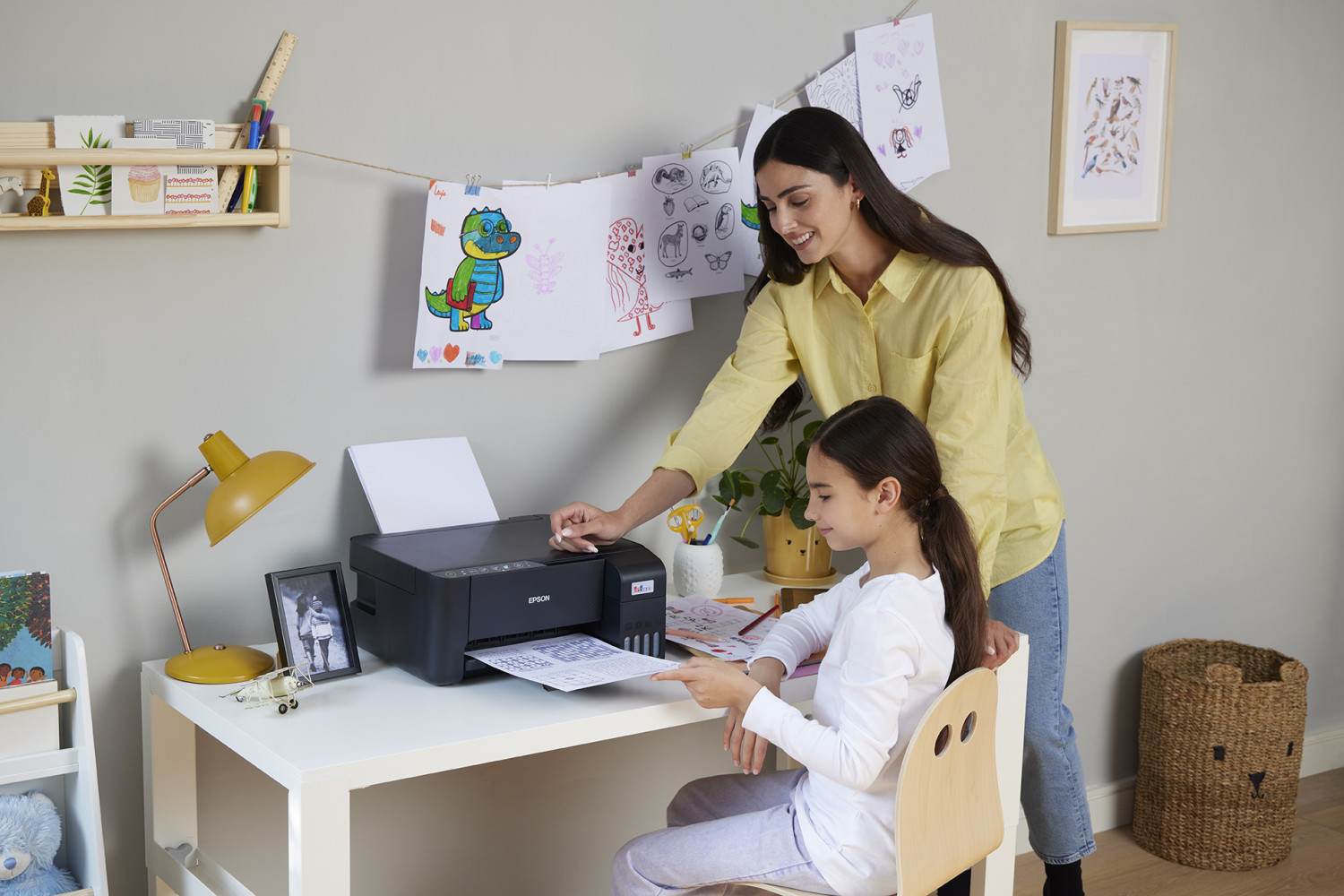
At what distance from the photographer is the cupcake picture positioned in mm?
1600

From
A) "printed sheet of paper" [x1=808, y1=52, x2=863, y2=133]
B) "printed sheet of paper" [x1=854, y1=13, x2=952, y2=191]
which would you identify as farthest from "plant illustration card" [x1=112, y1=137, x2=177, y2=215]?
"printed sheet of paper" [x1=854, y1=13, x2=952, y2=191]

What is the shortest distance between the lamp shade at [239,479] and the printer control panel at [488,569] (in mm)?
224

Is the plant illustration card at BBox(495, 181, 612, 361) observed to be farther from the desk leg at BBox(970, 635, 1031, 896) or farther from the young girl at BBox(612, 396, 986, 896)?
the desk leg at BBox(970, 635, 1031, 896)

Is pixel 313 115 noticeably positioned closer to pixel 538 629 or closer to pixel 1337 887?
pixel 538 629

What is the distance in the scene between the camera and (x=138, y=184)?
160cm

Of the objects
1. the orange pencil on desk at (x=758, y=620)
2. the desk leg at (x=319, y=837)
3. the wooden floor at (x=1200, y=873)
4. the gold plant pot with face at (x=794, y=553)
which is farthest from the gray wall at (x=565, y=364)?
the desk leg at (x=319, y=837)

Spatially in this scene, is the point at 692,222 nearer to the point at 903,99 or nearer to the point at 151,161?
the point at 903,99

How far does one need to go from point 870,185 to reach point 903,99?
0.59m

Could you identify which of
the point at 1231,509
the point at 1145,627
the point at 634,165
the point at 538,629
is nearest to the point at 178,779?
the point at 538,629

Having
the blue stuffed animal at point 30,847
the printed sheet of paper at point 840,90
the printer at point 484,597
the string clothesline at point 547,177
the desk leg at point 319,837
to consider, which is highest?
the printed sheet of paper at point 840,90

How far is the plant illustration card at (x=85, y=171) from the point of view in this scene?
1.58 meters

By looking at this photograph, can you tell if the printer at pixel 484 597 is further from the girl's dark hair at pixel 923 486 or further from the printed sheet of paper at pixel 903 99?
the printed sheet of paper at pixel 903 99

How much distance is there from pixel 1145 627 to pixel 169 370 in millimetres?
2203

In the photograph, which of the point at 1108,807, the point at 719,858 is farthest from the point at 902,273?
the point at 1108,807
